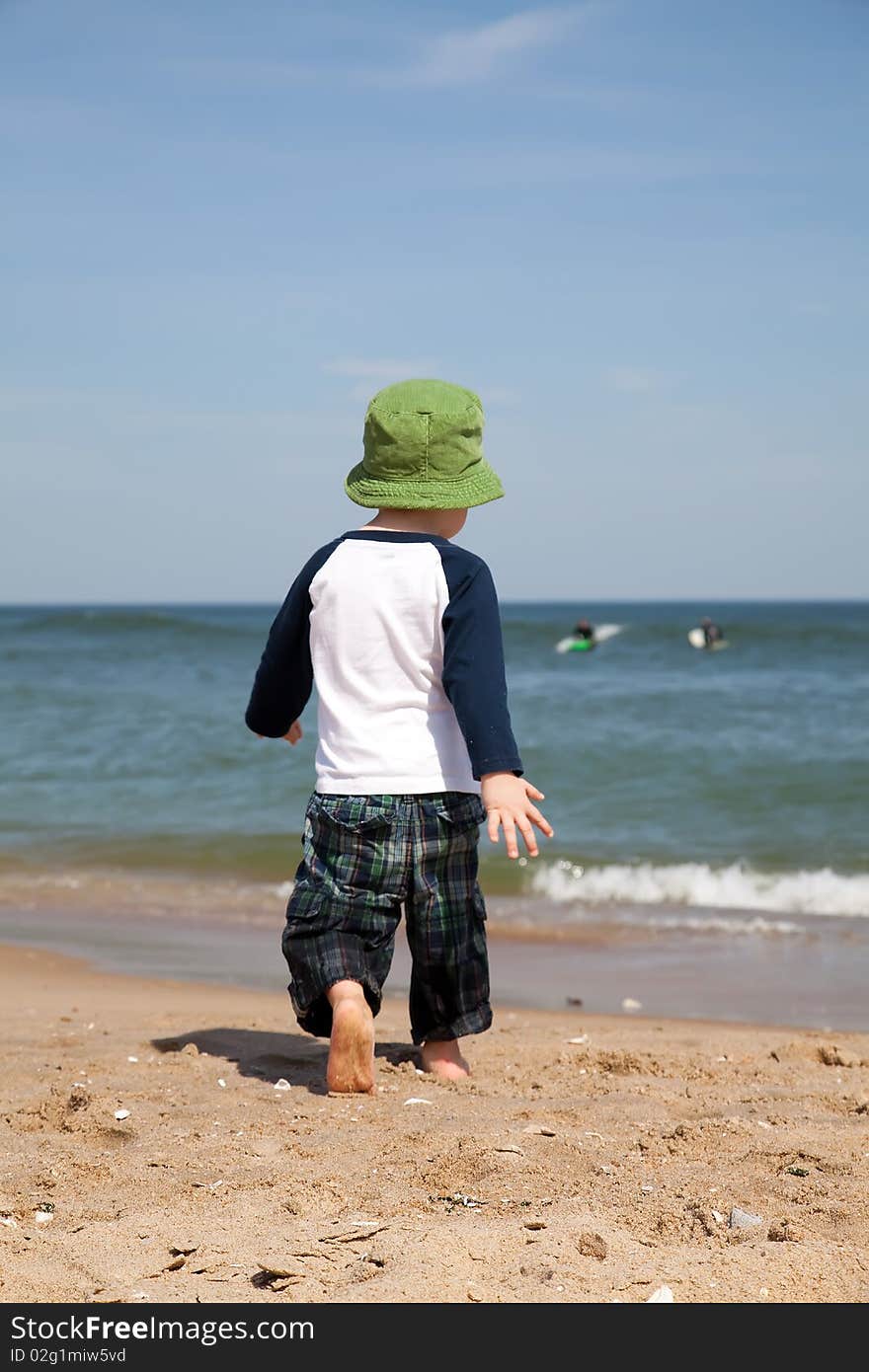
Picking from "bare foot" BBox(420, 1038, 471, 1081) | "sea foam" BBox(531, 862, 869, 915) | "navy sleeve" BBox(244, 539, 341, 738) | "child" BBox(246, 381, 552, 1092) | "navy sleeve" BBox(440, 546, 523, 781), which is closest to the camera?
"navy sleeve" BBox(440, 546, 523, 781)

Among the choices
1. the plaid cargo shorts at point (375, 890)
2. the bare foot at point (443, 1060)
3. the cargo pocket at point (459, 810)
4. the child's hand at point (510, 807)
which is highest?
the child's hand at point (510, 807)

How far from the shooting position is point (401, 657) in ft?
9.87

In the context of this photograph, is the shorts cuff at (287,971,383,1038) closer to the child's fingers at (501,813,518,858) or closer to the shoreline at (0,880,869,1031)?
the child's fingers at (501,813,518,858)

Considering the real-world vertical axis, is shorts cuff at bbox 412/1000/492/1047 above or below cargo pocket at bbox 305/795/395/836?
below

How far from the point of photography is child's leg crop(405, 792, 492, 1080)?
305 cm

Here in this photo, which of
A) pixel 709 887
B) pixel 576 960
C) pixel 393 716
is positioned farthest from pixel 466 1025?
pixel 709 887

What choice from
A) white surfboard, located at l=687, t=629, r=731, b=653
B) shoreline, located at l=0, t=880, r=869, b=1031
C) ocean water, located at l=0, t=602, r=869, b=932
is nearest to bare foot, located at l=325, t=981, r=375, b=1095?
shoreline, located at l=0, t=880, r=869, b=1031

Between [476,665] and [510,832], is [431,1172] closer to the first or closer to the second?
[510,832]

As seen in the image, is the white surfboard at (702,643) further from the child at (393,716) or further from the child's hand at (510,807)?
the child's hand at (510,807)

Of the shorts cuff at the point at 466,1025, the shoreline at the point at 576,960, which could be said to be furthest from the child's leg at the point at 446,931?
the shoreline at the point at 576,960

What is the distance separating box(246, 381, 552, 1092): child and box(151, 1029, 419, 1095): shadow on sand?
256mm

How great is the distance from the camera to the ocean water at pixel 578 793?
7.21 metres

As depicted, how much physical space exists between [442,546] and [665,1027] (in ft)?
6.81

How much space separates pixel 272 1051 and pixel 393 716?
115 centimetres
